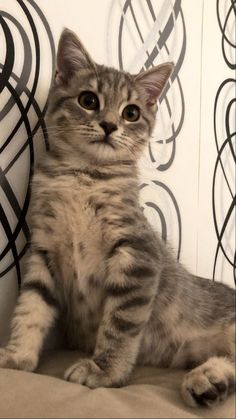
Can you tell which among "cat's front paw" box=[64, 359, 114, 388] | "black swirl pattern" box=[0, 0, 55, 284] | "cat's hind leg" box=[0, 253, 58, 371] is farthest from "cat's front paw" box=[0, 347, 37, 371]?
"black swirl pattern" box=[0, 0, 55, 284]

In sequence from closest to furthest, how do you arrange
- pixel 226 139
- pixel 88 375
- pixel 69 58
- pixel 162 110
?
1. pixel 88 375
2. pixel 69 58
3. pixel 162 110
4. pixel 226 139

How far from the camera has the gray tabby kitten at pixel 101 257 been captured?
104 centimetres

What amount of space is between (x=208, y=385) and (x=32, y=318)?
1.50ft

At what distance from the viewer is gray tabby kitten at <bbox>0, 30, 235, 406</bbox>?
104 cm

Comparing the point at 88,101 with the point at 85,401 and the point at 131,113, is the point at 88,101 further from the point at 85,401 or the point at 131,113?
the point at 85,401

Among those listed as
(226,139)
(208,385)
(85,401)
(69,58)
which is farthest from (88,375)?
(226,139)

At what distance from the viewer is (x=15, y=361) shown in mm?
984

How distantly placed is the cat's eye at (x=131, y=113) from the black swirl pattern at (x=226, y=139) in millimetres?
659

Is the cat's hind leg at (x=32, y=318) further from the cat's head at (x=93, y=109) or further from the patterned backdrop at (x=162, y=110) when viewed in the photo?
the cat's head at (x=93, y=109)

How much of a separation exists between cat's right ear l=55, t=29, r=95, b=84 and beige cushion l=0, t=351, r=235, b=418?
2.51 ft

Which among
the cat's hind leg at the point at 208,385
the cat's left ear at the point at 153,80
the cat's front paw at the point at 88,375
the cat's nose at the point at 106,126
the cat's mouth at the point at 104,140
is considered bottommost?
the cat's front paw at the point at 88,375

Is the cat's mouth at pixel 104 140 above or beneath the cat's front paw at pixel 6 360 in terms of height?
above

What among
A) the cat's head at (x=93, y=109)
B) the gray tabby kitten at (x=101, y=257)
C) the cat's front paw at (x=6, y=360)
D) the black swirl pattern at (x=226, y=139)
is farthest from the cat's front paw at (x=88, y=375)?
the black swirl pattern at (x=226, y=139)

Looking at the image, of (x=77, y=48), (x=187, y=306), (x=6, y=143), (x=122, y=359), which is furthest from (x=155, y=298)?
(x=77, y=48)
